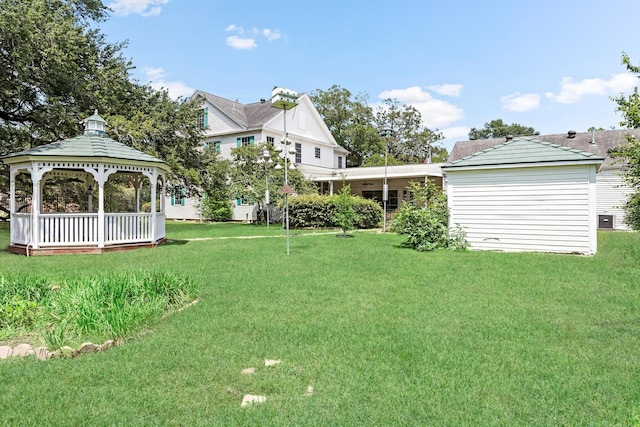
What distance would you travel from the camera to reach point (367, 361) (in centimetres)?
363

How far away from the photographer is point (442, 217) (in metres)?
12.2

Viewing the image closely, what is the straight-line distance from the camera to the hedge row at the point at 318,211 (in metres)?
20.1

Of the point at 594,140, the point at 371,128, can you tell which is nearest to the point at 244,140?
the point at 371,128

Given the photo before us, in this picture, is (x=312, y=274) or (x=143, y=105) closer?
(x=312, y=274)

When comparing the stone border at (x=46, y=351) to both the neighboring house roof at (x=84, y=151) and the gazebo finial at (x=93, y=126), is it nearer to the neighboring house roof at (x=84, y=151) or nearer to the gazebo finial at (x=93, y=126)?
the neighboring house roof at (x=84, y=151)

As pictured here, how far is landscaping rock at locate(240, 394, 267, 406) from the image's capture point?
2.90 m

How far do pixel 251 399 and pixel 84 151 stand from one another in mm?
11038

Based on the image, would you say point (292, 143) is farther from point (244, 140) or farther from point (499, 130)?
point (499, 130)

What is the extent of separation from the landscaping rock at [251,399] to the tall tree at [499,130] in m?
62.5

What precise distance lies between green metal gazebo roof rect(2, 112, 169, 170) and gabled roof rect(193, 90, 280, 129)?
14.0 m

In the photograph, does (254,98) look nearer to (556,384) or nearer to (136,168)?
(136,168)

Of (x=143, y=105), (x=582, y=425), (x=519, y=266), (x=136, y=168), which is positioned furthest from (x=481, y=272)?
(x=143, y=105)

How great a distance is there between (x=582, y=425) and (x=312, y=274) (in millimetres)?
5489

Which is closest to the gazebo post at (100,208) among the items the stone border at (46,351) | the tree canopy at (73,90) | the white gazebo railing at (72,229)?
the white gazebo railing at (72,229)
